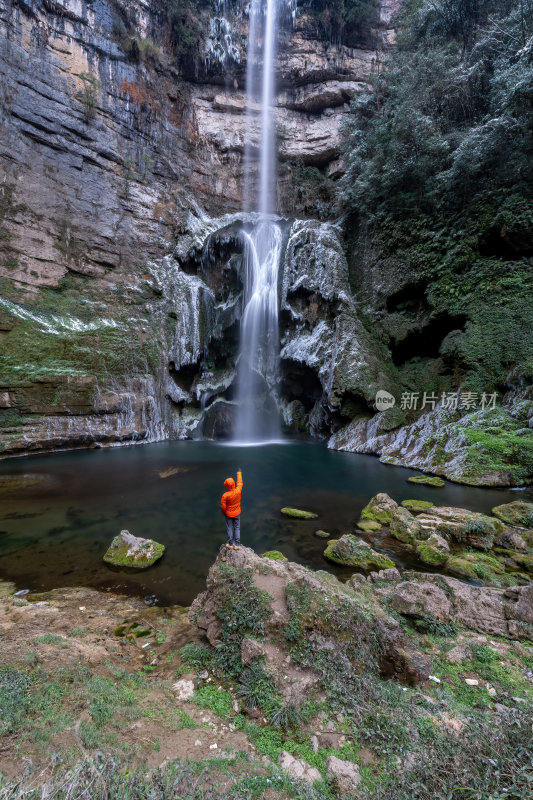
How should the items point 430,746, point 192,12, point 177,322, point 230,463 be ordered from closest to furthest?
point 430,746 < point 230,463 < point 177,322 < point 192,12

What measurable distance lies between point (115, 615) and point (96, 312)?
18.9m

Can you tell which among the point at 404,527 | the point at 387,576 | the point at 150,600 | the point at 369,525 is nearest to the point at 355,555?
the point at 387,576

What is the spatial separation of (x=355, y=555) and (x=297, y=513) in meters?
2.56

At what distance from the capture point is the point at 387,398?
16391 millimetres

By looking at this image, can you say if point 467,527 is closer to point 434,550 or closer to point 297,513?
point 434,550

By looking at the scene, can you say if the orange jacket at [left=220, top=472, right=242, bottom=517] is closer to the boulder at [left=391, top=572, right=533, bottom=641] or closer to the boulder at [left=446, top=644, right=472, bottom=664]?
the boulder at [left=391, top=572, right=533, bottom=641]

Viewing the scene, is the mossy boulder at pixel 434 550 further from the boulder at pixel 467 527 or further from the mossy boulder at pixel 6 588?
the mossy boulder at pixel 6 588

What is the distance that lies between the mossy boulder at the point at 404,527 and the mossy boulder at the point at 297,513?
73.3 inches

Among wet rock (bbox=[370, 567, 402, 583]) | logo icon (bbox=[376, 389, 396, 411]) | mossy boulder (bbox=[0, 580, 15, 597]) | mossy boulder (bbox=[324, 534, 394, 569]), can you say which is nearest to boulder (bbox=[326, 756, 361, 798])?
wet rock (bbox=[370, 567, 402, 583])

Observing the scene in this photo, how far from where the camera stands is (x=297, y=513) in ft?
27.3

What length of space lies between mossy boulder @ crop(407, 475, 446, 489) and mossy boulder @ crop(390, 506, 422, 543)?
420 centimetres

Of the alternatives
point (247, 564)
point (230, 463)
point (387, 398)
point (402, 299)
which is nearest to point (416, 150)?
point (402, 299)

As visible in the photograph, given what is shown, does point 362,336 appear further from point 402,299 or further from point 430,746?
point 430,746

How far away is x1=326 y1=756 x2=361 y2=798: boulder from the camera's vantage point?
79.2 inches
